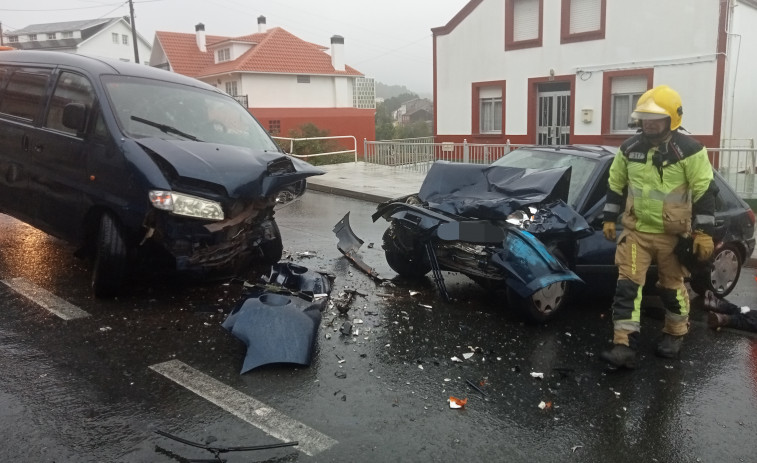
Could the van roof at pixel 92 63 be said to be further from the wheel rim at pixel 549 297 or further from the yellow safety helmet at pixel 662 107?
the yellow safety helmet at pixel 662 107

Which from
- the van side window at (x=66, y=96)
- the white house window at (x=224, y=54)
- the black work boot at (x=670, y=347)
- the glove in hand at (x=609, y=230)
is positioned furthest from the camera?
the white house window at (x=224, y=54)

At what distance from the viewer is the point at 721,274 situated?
598 centimetres

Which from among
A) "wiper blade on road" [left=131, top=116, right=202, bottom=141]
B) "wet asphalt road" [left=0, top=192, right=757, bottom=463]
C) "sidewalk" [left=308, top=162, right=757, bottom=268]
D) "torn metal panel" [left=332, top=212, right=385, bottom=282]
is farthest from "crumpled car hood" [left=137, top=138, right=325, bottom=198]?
"sidewalk" [left=308, top=162, right=757, bottom=268]

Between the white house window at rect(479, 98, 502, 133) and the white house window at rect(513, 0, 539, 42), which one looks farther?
the white house window at rect(479, 98, 502, 133)

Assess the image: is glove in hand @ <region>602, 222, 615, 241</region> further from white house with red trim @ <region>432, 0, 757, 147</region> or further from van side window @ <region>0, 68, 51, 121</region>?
white house with red trim @ <region>432, 0, 757, 147</region>

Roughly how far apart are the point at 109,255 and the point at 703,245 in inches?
169

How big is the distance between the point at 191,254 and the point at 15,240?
367 cm

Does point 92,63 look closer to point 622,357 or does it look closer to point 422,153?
point 622,357

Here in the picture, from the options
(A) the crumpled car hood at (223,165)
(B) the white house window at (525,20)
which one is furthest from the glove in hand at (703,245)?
(B) the white house window at (525,20)

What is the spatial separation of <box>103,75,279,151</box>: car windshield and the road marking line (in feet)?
6.98

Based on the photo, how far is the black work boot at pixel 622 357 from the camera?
420 centimetres

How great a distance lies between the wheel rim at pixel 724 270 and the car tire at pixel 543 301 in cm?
179

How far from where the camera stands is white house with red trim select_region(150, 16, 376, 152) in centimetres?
3388

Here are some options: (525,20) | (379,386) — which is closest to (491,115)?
(525,20)
